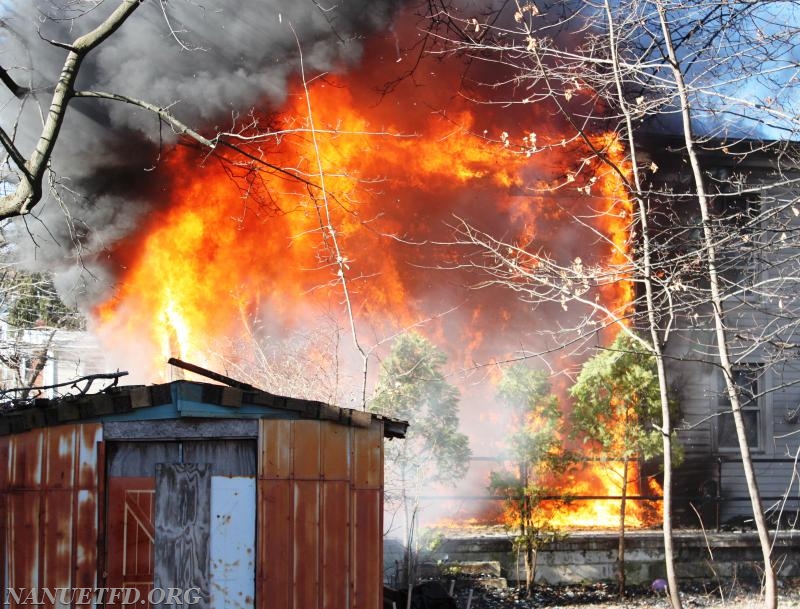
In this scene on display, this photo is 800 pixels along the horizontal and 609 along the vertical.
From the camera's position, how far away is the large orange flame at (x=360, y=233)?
69.4ft

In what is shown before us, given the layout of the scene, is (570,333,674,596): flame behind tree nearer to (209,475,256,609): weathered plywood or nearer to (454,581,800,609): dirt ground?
(454,581,800,609): dirt ground

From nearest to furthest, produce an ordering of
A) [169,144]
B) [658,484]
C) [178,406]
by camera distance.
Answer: [178,406] → [658,484] → [169,144]

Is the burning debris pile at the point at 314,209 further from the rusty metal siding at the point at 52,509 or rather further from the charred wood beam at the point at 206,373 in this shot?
the rusty metal siding at the point at 52,509

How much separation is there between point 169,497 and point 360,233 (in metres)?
13.7

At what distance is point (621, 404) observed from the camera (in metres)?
16.3

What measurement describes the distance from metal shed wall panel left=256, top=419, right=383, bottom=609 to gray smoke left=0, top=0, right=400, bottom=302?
40.9 feet

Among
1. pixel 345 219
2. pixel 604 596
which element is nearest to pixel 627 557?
pixel 604 596

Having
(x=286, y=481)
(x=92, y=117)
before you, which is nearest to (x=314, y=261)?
(x=92, y=117)

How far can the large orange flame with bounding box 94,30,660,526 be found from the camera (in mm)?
21141

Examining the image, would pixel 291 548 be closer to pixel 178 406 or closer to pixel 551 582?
pixel 178 406

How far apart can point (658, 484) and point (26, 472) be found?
1443cm

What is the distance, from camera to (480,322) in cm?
2223

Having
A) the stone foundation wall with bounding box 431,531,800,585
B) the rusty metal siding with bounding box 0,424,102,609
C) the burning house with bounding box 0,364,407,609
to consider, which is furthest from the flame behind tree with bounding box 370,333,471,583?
the rusty metal siding with bounding box 0,424,102,609

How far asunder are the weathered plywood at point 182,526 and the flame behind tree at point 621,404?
923 cm
